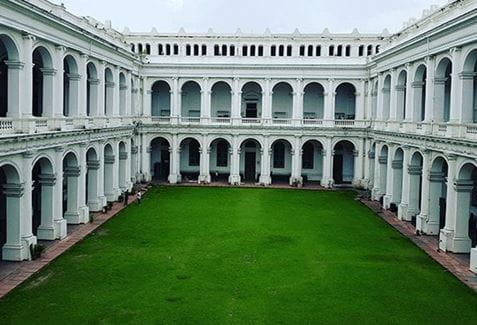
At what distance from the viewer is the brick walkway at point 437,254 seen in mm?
23094

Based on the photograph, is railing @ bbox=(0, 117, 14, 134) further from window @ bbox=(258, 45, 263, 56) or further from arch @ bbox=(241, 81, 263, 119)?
window @ bbox=(258, 45, 263, 56)

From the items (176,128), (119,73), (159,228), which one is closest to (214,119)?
(176,128)

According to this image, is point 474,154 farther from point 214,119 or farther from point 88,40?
point 214,119

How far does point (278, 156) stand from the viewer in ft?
178

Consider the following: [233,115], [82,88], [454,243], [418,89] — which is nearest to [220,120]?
[233,115]

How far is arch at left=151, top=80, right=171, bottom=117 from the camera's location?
177 feet

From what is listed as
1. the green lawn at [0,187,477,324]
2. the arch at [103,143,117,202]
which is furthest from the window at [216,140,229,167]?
the green lawn at [0,187,477,324]

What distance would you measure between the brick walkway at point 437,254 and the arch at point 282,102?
19.1 metres

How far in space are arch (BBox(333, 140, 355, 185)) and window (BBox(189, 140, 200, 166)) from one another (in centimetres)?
1272

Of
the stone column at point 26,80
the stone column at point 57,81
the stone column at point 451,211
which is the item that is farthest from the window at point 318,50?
the stone column at point 26,80

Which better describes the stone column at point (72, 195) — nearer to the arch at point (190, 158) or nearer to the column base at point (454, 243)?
the column base at point (454, 243)

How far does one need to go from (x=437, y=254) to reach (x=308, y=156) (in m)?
27.7

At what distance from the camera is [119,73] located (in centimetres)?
4156

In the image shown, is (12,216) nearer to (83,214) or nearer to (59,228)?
(59,228)
